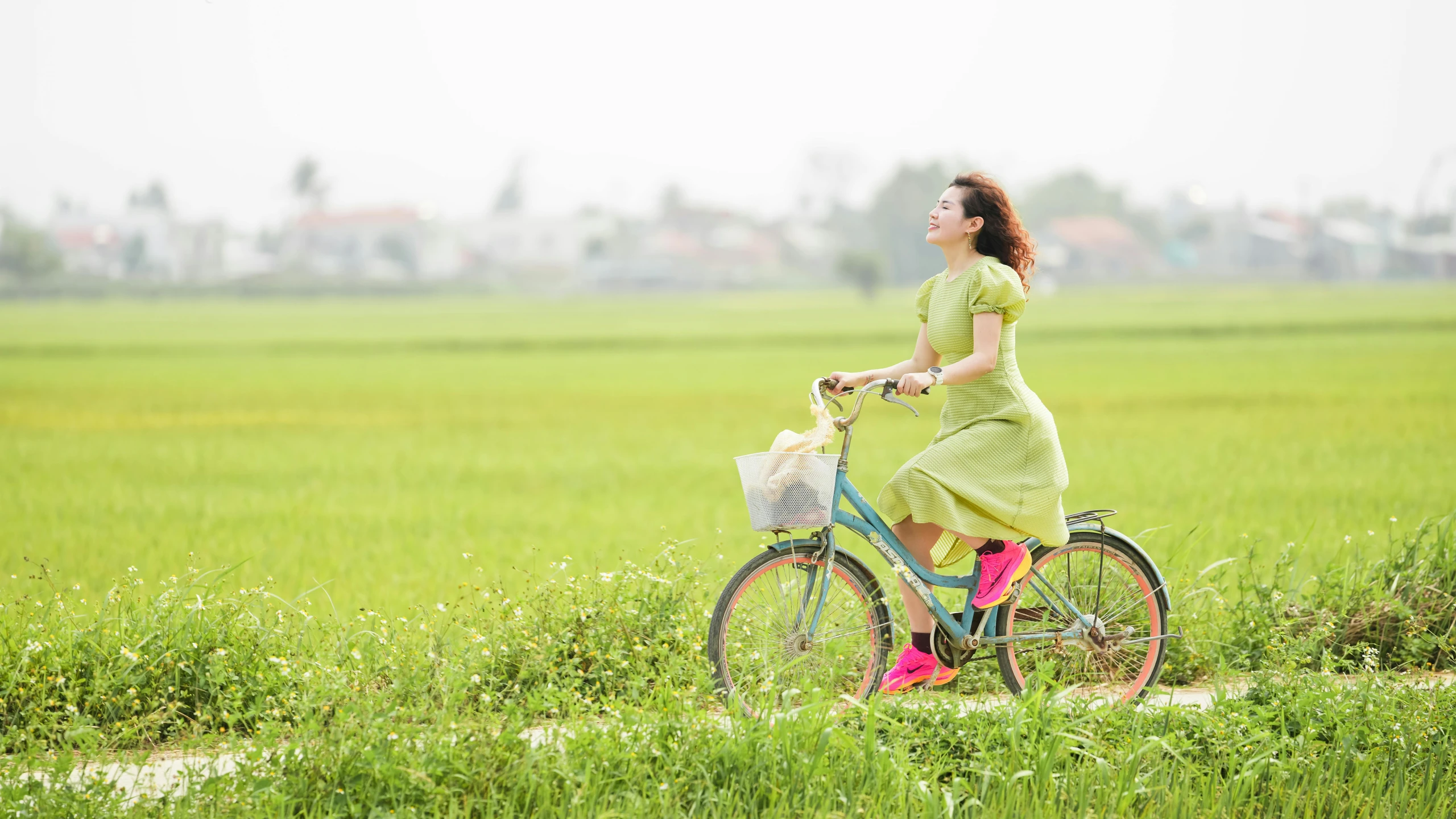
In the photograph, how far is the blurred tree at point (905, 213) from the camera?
14138 cm

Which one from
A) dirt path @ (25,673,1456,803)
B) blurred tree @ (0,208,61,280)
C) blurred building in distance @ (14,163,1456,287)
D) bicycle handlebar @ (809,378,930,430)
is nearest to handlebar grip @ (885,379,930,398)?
bicycle handlebar @ (809,378,930,430)

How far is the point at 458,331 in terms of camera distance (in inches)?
2165

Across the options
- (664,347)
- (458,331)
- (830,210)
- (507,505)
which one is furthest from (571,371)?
(830,210)

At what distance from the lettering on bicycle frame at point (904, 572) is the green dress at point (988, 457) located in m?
0.13

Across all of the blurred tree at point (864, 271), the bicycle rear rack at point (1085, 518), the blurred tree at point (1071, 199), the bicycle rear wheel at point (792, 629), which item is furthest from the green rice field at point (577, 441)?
the blurred tree at point (1071, 199)

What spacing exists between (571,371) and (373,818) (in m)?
29.4

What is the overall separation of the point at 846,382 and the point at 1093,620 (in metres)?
1.31

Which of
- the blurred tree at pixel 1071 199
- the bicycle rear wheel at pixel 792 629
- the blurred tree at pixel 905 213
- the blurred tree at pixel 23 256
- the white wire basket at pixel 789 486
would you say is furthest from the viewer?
the blurred tree at pixel 1071 199

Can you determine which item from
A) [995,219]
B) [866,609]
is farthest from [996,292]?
[866,609]

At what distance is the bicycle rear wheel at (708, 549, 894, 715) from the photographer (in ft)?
13.6

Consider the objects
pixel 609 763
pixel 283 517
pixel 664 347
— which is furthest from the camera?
pixel 664 347

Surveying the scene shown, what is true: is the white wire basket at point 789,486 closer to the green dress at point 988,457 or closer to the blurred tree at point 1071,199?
the green dress at point 988,457

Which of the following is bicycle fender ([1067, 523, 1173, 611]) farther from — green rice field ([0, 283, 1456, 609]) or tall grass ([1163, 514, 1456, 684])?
green rice field ([0, 283, 1456, 609])

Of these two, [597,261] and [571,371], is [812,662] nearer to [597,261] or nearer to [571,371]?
[571,371]
